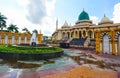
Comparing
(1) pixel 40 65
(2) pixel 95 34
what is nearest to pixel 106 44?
(2) pixel 95 34

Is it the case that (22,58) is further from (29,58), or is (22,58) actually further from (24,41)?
(24,41)

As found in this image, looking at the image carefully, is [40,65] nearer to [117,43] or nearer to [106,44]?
[117,43]

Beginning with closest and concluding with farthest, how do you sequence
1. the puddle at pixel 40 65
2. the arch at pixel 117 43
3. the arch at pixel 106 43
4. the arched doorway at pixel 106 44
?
the puddle at pixel 40 65
the arch at pixel 117 43
the arch at pixel 106 43
the arched doorway at pixel 106 44

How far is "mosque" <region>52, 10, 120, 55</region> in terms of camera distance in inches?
684

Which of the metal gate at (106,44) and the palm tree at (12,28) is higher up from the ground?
the palm tree at (12,28)

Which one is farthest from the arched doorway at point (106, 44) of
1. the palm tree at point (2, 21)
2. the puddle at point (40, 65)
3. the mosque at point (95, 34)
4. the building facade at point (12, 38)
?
the palm tree at point (2, 21)

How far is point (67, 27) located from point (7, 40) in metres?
31.5

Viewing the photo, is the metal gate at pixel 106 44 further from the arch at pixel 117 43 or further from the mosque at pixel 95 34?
the arch at pixel 117 43

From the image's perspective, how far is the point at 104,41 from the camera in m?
18.8

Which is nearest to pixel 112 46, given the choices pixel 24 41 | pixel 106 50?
pixel 106 50

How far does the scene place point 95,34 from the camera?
26.2 m

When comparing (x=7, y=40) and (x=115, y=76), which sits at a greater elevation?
Result: (x=7, y=40)

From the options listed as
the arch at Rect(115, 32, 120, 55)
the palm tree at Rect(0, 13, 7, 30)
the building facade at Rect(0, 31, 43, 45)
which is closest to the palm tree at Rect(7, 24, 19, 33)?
the palm tree at Rect(0, 13, 7, 30)

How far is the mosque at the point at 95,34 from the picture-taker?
1738 centimetres
